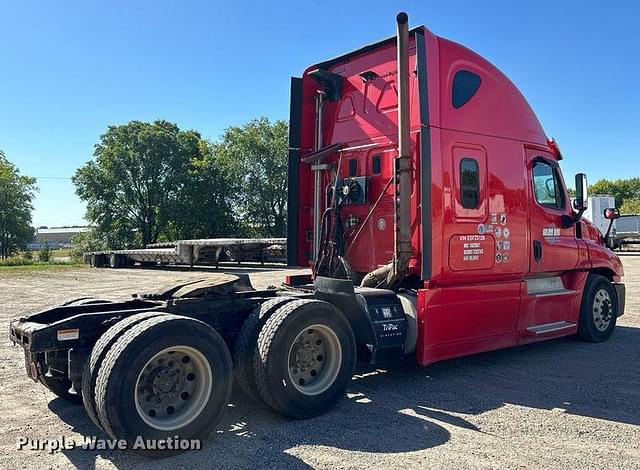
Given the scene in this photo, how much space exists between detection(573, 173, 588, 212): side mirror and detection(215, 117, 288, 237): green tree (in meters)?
38.0

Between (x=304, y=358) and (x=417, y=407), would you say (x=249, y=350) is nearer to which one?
(x=304, y=358)

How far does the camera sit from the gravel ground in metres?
3.99

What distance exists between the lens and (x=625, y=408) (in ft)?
17.1

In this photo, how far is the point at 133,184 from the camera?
145 feet

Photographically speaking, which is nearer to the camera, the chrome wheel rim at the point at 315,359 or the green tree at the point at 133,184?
the chrome wheel rim at the point at 315,359

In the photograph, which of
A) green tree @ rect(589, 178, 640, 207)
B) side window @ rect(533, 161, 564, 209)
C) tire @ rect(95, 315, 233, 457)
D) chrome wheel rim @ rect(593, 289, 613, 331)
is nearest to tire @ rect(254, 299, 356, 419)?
tire @ rect(95, 315, 233, 457)

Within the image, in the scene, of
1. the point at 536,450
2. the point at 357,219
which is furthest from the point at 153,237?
the point at 536,450

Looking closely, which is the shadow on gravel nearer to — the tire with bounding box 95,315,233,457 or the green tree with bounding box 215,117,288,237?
the tire with bounding box 95,315,233,457

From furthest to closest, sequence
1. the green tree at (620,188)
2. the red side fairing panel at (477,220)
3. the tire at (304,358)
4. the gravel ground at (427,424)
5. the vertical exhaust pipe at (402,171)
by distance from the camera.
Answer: the green tree at (620,188)
the red side fairing panel at (477,220)
the vertical exhaust pipe at (402,171)
the tire at (304,358)
the gravel ground at (427,424)

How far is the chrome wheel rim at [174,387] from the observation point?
413cm

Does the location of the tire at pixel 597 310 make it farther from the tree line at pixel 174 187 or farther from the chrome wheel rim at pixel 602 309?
the tree line at pixel 174 187

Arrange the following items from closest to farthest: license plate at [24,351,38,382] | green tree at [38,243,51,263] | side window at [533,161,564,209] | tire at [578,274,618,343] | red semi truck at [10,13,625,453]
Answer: red semi truck at [10,13,625,453] < license plate at [24,351,38,382] < side window at [533,161,564,209] < tire at [578,274,618,343] < green tree at [38,243,51,263]

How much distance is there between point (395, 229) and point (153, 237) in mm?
41110

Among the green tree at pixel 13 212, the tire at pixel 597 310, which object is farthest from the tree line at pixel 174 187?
the tire at pixel 597 310
